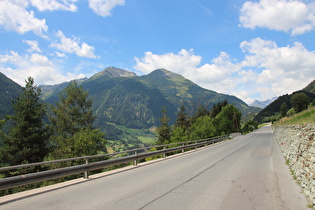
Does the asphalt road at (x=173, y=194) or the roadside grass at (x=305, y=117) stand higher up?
the roadside grass at (x=305, y=117)

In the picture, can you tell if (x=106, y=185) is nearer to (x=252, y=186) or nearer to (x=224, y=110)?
(x=252, y=186)

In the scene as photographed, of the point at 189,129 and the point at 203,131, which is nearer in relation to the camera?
the point at 203,131

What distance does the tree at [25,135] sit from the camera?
23.0 m

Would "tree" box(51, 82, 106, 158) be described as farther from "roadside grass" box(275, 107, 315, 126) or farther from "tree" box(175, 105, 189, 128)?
"tree" box(175, 105, 189, 128)

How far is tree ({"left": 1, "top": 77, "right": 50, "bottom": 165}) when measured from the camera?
23016 mm

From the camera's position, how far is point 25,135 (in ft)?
79.9

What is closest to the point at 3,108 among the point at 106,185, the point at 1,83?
the point at 1,83

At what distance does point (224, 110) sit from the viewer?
79.2 m

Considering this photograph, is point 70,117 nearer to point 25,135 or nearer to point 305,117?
point 25,135

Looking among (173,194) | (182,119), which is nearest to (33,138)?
(173,194)

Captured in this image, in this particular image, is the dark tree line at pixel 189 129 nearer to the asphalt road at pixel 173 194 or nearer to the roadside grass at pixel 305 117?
the roadside grass at pixel 305 117

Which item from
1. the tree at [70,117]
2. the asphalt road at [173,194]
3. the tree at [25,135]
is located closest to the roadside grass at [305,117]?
the asphalt road at [173,194]

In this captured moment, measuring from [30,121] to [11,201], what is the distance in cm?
2276

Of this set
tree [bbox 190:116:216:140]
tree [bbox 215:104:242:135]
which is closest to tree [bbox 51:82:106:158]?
tree [bbox 190:116:216:140]
